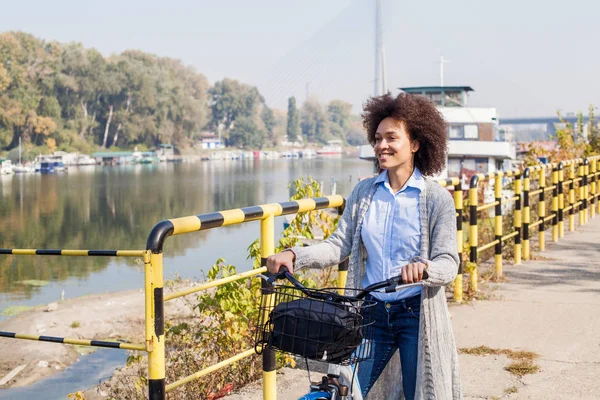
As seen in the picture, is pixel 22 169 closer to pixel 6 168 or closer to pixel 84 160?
pixel 6 168

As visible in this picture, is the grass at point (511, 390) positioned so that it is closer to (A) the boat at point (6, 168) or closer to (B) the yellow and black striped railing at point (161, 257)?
(B) the yellow and black striped railing at point (161, 257)

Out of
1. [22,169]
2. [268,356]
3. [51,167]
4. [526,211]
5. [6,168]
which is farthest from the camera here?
[51,167]

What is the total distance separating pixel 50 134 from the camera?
9131cm

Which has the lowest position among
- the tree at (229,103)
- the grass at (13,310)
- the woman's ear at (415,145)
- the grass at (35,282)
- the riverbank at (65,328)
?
the grass at (35,282)

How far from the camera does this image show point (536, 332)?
668 centimetres

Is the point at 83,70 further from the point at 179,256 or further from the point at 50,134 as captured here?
the point at 179,256

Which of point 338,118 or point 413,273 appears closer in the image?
point 413,273

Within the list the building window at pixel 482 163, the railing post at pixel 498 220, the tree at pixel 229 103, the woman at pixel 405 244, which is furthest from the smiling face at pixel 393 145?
the tree at pixel 229 103

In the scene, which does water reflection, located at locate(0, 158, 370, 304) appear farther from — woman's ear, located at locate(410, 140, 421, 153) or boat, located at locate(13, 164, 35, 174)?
woman's ear, located at locate(410, 140, 421, 153)

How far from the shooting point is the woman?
317 cm

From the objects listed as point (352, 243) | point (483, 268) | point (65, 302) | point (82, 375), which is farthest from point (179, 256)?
point (352, 243)

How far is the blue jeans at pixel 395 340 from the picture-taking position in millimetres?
3227

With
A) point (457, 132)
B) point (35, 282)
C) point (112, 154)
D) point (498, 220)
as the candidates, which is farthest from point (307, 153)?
point (498, 220)

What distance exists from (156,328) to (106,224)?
39.9 metres
